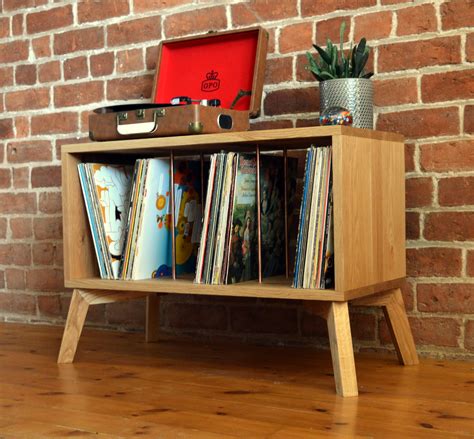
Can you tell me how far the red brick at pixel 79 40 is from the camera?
8.62ft

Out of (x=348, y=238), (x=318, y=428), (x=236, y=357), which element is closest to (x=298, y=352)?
(x=236, y=357)

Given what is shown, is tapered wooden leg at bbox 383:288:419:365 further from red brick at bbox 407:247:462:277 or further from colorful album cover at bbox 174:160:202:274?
colorful album cover at bbox 174:160:202:274

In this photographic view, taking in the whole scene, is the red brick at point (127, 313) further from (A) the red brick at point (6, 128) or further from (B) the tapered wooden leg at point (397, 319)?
(B) the tapered wooden leg at point (397, 319)

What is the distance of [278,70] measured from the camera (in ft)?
7.48

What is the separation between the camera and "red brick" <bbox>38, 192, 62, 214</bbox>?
272 centimetres

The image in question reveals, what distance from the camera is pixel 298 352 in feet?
7.14

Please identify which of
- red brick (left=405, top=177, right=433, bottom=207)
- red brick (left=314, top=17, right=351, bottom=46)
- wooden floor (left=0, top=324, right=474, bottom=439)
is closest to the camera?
wooden floor (left=0, top=324, right=474, bottom=439)

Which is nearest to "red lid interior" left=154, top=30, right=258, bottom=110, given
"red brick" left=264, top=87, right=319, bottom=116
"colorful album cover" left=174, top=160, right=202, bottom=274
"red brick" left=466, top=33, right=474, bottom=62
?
"red brick" left=264, top=87, right=319, bottom=116

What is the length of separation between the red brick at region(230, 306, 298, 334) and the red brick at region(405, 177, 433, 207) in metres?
0.47

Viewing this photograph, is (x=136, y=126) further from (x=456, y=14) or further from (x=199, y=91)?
(x=456, y=14)

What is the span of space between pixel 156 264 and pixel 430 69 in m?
0.87

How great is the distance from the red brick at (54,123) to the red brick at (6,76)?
181 millimetres

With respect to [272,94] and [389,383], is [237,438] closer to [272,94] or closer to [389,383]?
[389,383]

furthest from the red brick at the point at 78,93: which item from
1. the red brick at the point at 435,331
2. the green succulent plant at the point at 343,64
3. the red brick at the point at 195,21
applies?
the red brick at the point at 435,331
